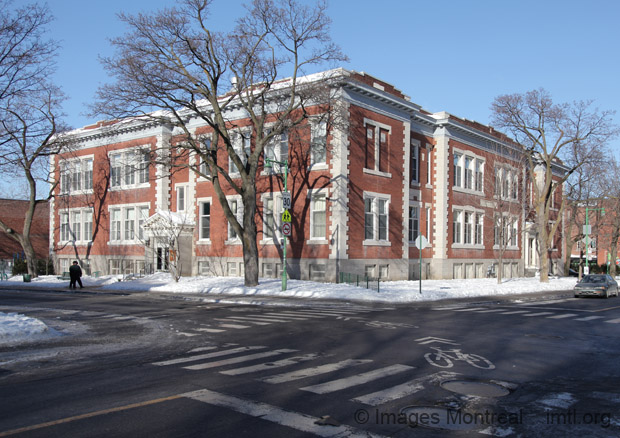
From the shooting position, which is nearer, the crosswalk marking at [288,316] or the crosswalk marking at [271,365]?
the crosswalk marking at [271,365]

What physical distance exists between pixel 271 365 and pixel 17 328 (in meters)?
7.89

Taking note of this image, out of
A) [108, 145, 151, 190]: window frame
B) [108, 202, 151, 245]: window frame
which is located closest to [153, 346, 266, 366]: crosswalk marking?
[108, 202, 151, 245]: window frame

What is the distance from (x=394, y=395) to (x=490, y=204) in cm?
4237

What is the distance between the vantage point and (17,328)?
14023 mm

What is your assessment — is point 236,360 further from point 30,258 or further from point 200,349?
point 30,258

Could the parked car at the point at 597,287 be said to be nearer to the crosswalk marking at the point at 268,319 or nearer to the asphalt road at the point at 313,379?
the asphalt road at the point at 313,379

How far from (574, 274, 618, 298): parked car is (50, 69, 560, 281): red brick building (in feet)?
22.5

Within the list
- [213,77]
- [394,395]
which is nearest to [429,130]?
[213,77]

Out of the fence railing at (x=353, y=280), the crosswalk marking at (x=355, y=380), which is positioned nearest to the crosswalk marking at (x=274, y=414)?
the crosswalk marking at (x=355, y=380)

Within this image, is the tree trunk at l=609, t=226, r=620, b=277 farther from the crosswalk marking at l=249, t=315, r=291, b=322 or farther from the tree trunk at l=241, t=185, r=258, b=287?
the crosswalk marking at l=249, t=315, r=291, b=322

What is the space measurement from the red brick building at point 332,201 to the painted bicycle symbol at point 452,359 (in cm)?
1916

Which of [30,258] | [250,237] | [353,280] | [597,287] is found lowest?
[597,287]

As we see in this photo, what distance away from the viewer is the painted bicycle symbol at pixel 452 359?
33.3ft

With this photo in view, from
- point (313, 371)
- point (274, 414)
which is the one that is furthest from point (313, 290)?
point (274, 414)
